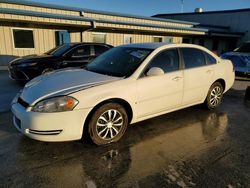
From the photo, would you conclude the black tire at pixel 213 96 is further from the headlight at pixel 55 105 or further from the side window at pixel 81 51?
the side window at pixel 81 51

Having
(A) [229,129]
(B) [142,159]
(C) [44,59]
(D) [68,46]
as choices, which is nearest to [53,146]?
(B) [142,159]

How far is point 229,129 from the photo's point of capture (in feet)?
12.7

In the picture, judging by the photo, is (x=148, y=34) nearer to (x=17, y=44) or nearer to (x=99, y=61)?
(x=17, y=44)

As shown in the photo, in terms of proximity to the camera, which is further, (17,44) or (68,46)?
(17,44)

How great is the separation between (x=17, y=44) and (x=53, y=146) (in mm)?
9979

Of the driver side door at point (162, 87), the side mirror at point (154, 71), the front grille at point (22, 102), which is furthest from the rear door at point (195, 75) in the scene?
the front grille at point (22, 102)

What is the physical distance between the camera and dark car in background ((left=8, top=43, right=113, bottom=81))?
22.9 feet

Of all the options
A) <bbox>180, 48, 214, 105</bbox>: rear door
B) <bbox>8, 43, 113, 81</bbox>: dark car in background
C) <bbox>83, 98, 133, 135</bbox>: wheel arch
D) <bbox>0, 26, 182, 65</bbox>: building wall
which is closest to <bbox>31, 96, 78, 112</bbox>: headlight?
A: <bbox>83, 98, 133, 135</bbox>: wheel arch

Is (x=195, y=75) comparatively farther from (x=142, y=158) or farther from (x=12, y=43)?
(x=12, y=43)

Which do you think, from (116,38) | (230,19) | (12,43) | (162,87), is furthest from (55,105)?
(230,19)

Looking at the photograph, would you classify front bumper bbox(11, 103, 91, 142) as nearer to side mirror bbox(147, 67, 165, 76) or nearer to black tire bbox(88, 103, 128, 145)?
black tire bbox(88, 103, 128, 145)

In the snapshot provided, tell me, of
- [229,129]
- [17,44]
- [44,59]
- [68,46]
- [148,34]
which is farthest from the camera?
[148,34]

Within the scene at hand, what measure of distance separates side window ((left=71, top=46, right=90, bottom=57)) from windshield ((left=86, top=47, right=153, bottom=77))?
358 centimetres

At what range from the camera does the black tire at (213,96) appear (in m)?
4.66
